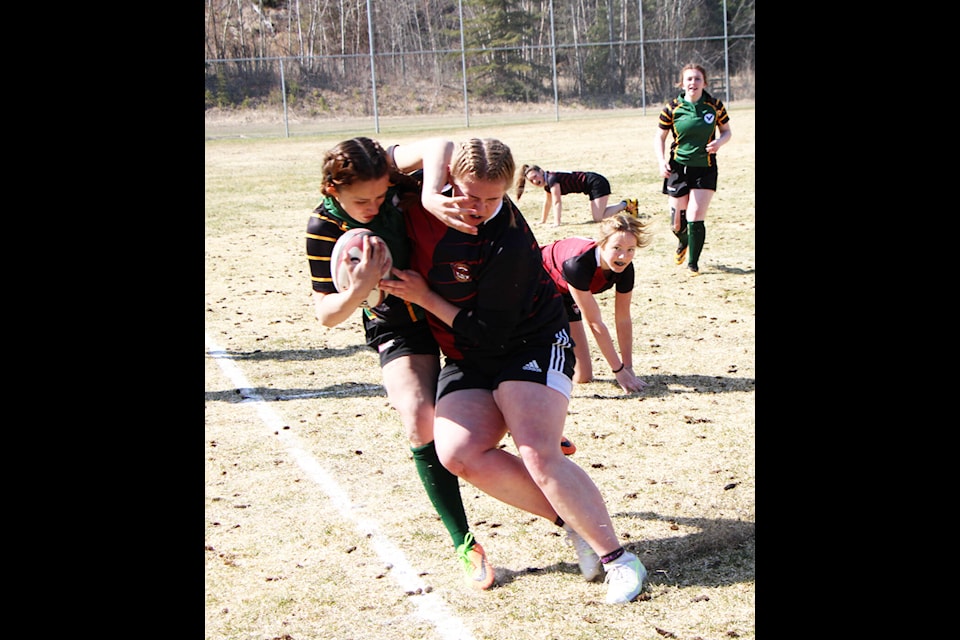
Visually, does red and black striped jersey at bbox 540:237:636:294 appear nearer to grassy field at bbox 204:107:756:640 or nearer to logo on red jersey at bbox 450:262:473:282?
grassy field at bbox 204:107:756:640

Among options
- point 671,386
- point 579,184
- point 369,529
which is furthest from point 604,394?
point 579,184

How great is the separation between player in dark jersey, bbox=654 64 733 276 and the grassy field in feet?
2.02

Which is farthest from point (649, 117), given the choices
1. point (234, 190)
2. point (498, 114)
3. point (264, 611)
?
point (264, 611)

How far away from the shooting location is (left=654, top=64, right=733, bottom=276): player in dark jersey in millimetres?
9734

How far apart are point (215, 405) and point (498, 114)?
113 ft

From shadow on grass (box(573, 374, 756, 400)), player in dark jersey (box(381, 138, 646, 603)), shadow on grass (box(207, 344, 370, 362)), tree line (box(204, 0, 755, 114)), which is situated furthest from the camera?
tree line (box(204, 0, 755, 114))

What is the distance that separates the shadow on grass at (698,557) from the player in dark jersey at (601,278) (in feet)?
6.02

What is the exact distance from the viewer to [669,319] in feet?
27.2

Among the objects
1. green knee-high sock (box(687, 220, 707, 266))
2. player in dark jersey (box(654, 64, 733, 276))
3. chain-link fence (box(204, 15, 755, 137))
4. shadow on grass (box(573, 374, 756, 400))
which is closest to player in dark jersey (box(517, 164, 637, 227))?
player in dark jersey (box(654, 64, 733, 276))

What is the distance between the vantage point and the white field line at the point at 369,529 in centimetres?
370

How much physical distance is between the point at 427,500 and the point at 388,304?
1240 mm

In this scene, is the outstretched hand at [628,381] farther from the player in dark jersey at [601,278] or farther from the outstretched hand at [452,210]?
the outstretched hand at [452,210]
